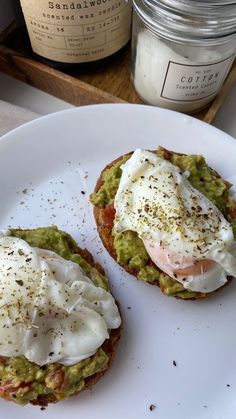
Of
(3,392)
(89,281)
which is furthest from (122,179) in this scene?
(3,392)

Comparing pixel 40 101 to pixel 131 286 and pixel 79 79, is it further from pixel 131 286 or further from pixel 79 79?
pixel 131 286

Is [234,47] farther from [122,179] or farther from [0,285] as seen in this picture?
[0,285]

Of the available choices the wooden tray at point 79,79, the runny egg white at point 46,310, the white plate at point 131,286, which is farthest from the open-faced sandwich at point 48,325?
the wooden tray at point 79,79

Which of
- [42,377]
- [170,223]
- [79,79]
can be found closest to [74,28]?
[79,79]

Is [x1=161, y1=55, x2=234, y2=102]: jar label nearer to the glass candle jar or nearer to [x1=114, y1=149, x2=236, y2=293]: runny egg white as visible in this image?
the glass candle jar

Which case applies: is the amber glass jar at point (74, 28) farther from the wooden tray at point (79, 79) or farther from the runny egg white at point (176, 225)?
the runny egg white at point (176, 225)

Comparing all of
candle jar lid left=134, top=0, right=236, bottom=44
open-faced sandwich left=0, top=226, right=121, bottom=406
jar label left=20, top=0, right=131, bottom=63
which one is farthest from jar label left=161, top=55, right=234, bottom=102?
open-faced sandwich left=0, top=226, right=121, bottom=406

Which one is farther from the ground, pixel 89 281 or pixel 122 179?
pixel 122 179
